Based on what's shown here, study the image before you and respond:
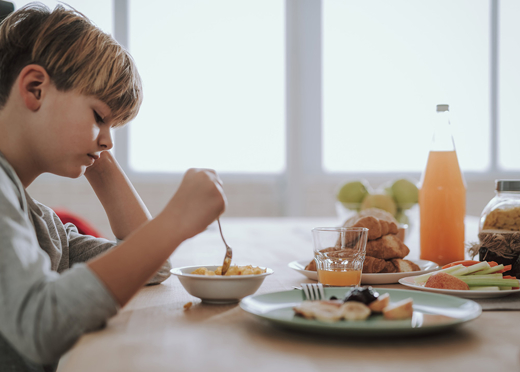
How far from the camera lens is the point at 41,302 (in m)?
0.55

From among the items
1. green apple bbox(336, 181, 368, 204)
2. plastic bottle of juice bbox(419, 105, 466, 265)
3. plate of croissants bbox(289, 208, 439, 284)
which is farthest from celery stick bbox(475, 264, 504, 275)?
green apple bbox(336, 181, 368, 204)

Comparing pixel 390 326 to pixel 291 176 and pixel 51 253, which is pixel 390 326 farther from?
pixel 291 176

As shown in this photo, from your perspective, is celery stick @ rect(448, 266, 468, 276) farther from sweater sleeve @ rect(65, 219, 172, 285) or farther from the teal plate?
sweater sleeve @ rect(65, 219, 172, 285)

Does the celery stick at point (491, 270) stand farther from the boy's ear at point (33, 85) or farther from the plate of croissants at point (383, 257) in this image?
the boy's ear at point (33, 85)

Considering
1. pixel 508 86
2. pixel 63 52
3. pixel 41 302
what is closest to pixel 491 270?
pixel 41 302

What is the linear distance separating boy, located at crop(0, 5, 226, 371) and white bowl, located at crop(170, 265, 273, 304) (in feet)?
0.28

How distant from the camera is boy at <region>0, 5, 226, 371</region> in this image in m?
0.56

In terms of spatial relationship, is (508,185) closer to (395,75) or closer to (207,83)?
(207,83)

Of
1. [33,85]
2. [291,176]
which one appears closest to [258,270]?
[33,85]

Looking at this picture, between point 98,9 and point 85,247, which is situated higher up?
point 98,9

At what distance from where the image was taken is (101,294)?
22.8 inches

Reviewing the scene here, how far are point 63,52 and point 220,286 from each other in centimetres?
46

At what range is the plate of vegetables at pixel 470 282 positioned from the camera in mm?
791

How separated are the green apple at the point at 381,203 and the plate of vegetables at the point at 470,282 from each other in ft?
2.39
